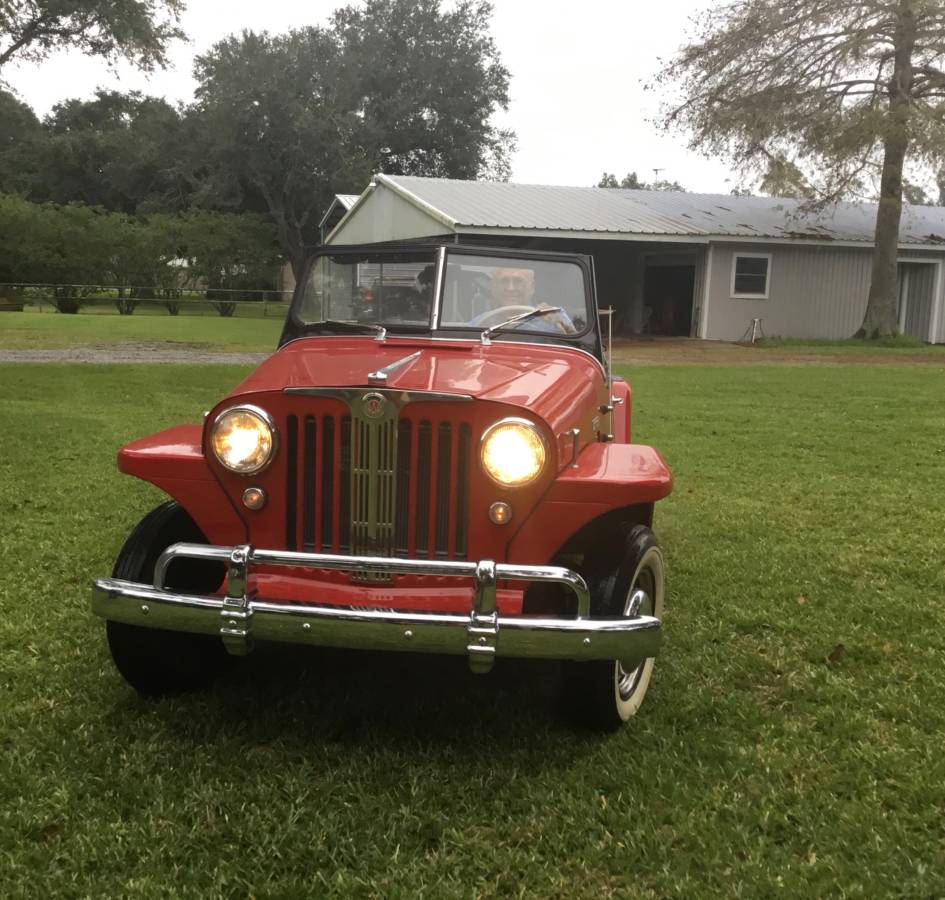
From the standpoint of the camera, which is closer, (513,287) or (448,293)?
(448,293)

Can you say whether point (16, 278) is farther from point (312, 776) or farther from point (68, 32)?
point (312, 776)

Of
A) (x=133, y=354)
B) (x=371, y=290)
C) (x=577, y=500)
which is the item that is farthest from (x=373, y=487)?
(x=133, y=354)

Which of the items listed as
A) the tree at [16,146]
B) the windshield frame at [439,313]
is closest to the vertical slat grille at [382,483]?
the windshield frame at [439,313]

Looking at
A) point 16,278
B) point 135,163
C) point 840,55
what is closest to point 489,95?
point 135,163

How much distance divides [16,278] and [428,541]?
3777 cm

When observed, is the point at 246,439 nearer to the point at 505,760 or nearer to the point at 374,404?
the point at 374,404

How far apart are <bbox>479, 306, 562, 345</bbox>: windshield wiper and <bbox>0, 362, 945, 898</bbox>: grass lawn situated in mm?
1367

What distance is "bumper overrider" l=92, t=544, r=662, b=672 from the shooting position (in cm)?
275

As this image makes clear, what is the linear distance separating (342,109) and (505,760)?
152 ft

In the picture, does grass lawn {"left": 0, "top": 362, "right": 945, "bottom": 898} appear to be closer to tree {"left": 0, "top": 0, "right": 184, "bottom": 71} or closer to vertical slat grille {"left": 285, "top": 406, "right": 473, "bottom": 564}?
vertical slat grille {"left": 285, "top": 406, "right": 473, "bottom": 564}

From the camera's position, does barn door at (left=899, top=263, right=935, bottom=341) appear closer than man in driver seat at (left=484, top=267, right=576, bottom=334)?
No

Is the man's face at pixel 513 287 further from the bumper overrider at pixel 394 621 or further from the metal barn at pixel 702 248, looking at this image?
the metal barn at pixel 702 248

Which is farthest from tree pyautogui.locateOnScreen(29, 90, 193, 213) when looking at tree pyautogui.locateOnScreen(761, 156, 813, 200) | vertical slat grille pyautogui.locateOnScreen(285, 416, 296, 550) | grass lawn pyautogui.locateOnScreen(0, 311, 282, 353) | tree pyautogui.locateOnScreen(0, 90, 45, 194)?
A: vertical slat grille pyautogui.locateOnScreen(285, 416, 296, 550)

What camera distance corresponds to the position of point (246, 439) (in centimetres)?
319
